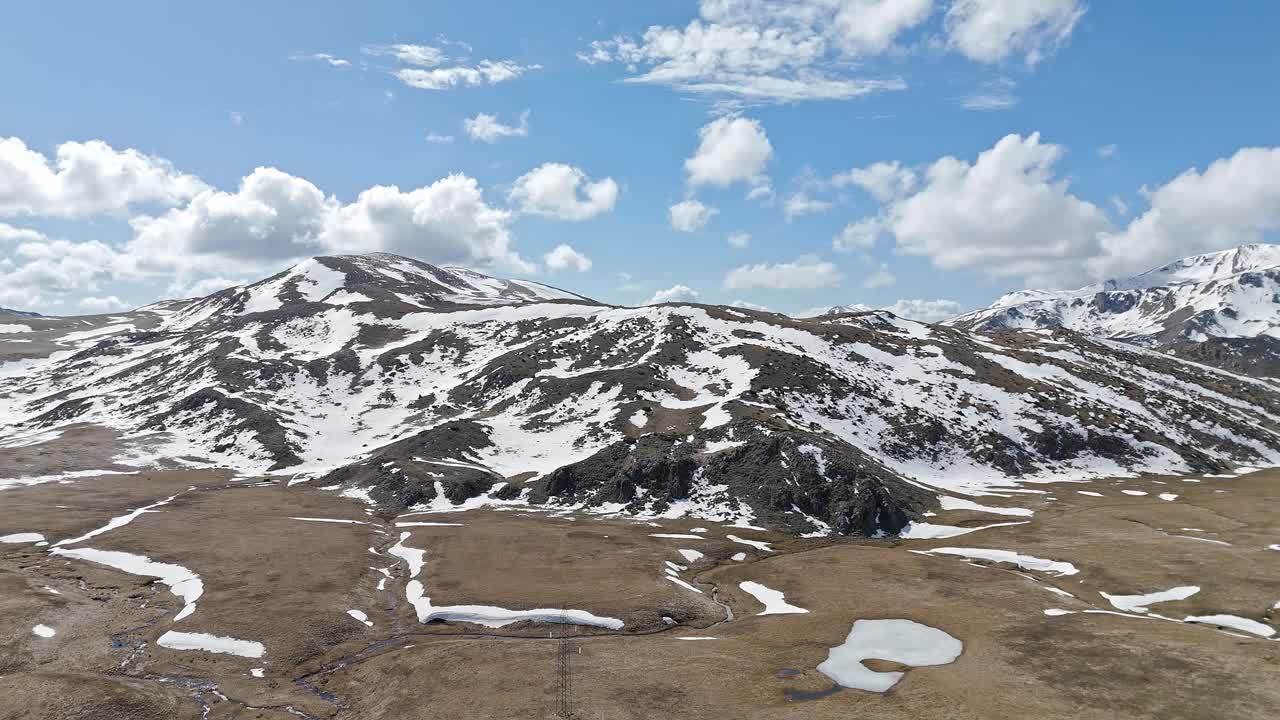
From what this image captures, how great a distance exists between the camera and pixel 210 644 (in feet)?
174

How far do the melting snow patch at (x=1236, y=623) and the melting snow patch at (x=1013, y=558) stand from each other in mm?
14001

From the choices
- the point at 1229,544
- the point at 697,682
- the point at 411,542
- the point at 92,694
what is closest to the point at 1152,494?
the point at 1229,544

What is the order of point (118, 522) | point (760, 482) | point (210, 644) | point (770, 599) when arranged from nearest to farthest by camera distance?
1. point (210, 644)
2. point (770, 599)
3. point (118, 522)
4. point (760, 482)

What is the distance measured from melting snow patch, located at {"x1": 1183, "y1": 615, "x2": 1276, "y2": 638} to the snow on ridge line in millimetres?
88343

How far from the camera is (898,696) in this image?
145ft

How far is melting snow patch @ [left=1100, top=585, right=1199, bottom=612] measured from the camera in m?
61.7

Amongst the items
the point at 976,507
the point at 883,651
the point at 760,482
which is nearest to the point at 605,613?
the point at 883,651

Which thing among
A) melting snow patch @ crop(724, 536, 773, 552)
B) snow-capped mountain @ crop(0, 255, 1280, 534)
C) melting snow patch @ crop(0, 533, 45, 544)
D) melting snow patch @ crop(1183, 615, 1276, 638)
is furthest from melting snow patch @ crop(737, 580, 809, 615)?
melting snow patch @ crop(0, 533, 45, 544)

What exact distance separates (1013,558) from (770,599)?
3314 cm

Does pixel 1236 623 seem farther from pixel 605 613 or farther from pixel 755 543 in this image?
pixel 605 613

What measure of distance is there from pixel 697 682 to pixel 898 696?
13340 millimetres

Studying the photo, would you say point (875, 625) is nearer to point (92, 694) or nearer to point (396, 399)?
point (92, 694)

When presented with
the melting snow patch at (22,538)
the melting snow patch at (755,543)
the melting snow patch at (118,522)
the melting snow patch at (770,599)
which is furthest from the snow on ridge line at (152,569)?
the melting snow patch at (755,543)

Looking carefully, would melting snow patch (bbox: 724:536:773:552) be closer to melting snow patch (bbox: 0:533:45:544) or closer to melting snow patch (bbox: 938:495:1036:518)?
melting snow patch (bbox: 938:495:1036:518)
